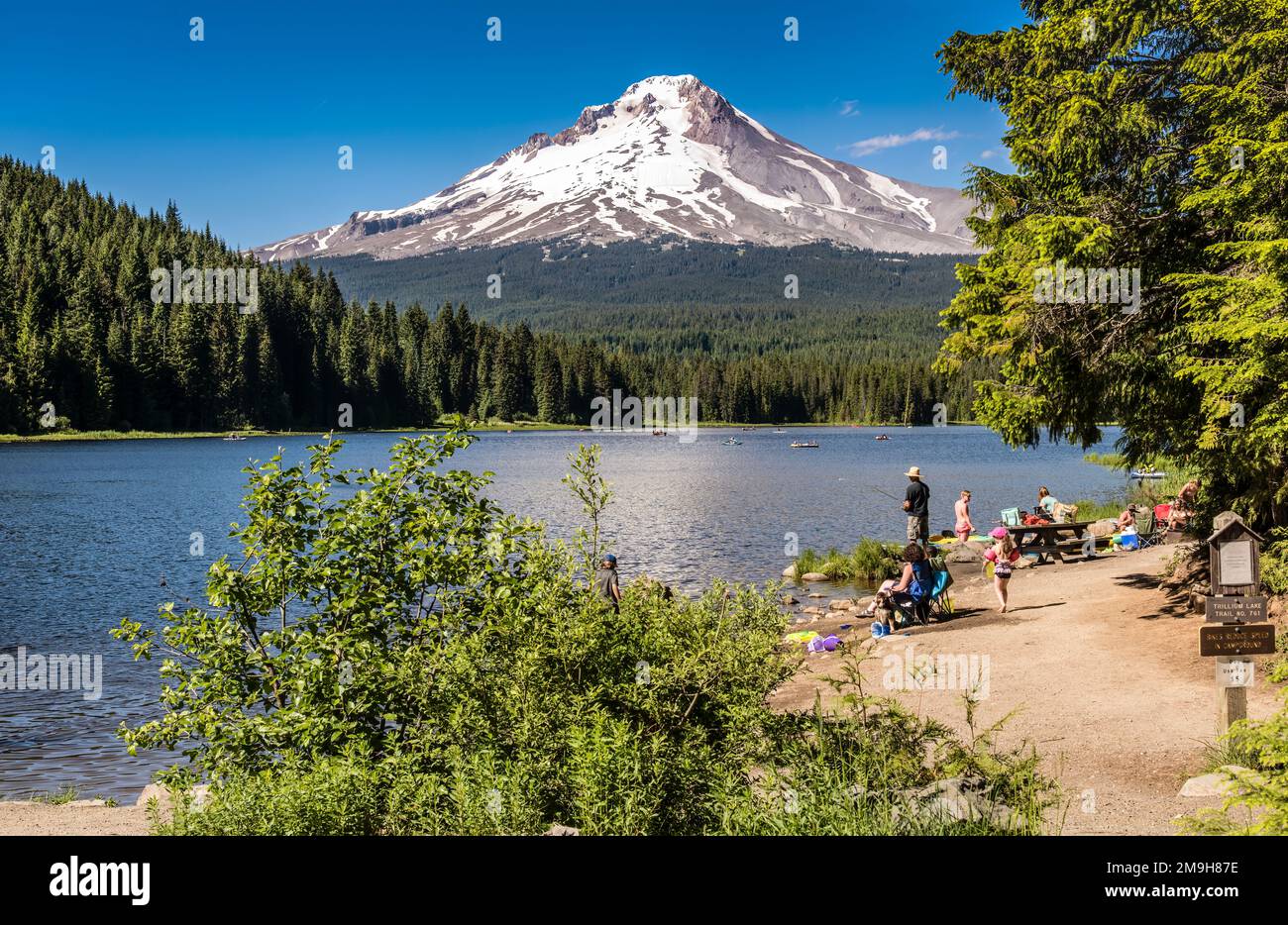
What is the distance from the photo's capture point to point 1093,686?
13.0 m

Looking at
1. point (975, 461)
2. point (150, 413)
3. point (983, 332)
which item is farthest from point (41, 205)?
point (983, 332)

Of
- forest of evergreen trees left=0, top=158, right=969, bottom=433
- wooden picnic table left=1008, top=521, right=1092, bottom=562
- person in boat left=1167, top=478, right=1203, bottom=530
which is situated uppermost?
forest of evergreen trees left=0, top=158, right=969, bottom=433

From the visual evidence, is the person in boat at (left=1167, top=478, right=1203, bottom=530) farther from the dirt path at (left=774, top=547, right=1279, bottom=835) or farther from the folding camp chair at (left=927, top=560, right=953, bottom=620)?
the folding camp chair at (left=927, top=560, right=953, bottom=620)

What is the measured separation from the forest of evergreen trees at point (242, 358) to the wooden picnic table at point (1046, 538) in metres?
108

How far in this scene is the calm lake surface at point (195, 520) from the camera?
1595 cm

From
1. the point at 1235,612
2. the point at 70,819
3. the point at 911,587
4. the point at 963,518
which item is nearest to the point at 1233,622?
the point at 1235,612

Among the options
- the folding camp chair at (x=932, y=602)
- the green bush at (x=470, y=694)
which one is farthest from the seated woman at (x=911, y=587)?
the green bush at (x=470, y=694)

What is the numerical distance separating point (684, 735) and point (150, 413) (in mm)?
127184

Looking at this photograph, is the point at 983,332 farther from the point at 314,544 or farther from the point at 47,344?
the point at 47,344

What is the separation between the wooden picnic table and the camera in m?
25.2

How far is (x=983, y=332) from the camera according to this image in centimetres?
1689

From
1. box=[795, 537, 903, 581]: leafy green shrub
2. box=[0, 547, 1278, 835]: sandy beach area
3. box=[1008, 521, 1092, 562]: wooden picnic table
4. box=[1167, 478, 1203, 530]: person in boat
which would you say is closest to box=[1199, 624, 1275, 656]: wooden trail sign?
box=[0, 547, 1278, 835]: sandy beach area

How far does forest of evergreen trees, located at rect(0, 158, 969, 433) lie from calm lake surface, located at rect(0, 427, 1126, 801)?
17.0m

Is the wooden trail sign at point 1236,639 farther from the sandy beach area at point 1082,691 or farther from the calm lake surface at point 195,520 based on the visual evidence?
the calm lake surface at point 195,520
